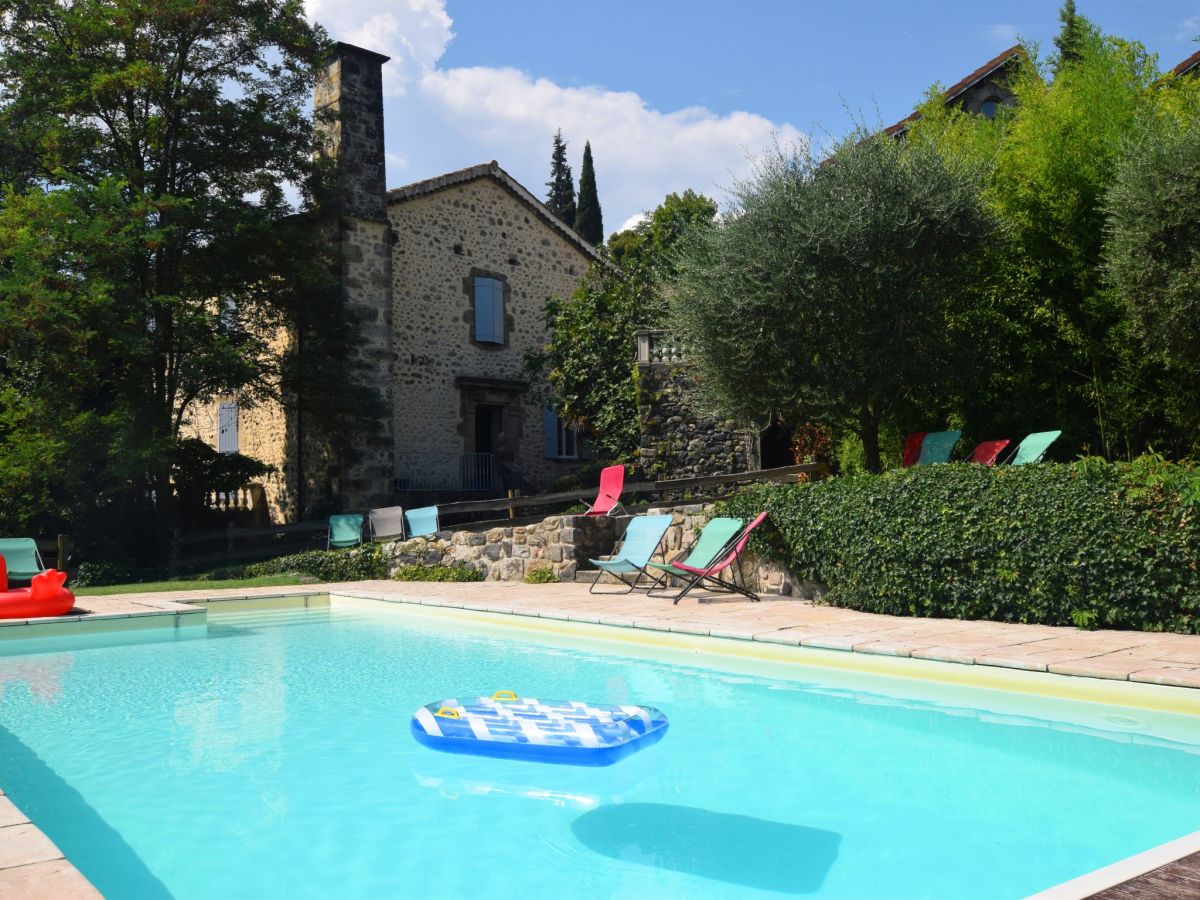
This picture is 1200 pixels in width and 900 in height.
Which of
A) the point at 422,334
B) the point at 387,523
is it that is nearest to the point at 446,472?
the point at 422,334

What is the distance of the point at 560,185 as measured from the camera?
3678 centimetres

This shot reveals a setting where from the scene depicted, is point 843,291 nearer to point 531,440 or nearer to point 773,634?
point 773,634

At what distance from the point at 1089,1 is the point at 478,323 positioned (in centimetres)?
1303

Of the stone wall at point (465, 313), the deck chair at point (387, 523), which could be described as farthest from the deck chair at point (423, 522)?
the stone wall at point (465, 313)

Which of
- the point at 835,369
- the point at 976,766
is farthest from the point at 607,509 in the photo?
the point at 976,766

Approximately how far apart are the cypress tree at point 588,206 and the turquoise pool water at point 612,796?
96.6 ft

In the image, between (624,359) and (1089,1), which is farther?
(624,359)

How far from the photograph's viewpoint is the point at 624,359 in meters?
16.4

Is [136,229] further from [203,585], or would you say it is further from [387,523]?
[387,523]

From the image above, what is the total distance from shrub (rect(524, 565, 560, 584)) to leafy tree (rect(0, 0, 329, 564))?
6.33 m

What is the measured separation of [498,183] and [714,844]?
18.9m

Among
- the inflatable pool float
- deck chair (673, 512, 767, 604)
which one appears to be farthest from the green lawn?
the inflatable pool float

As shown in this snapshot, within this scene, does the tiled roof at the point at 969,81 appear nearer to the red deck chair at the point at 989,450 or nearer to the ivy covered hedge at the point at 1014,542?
the red deck chair at the point at 989,450

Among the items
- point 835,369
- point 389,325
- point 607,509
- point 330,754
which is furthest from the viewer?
point 389,325
